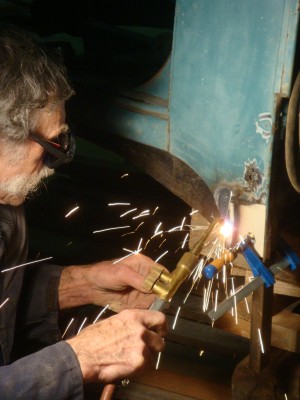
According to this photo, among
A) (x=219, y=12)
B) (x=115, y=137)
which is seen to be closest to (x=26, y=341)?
(x=115, y=137)

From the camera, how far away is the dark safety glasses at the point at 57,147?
6.93ft

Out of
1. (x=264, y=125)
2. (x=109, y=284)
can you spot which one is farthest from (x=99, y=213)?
(x=264, y=125)

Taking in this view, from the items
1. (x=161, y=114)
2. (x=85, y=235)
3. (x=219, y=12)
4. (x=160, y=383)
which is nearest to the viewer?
(x=219, y=12)

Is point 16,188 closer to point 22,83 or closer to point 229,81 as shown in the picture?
point 22,83

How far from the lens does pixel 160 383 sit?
2.69 m

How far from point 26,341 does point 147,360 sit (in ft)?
2.90

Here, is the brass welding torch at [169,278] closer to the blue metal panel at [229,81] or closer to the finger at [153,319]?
the finger at [153,319]

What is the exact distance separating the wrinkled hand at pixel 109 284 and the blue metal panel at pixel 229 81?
0.49m

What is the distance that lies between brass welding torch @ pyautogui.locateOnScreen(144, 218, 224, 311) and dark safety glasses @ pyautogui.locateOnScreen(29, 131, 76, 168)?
0.64 metres

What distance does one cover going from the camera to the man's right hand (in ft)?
5.73

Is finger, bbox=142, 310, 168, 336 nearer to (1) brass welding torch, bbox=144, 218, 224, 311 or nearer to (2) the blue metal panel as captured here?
(1) brass welding torch, bbox=144, 218, 224, 311

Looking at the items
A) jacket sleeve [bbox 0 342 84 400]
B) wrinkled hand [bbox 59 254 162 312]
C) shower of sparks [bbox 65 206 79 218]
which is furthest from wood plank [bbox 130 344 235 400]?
shower of sparks [bbox 65 206 79 218]

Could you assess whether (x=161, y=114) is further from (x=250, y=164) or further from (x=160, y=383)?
(x=160, y=383)

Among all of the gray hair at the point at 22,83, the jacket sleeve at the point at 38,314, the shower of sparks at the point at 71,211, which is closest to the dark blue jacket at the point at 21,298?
the jacket sleeve at the point at 38,314
